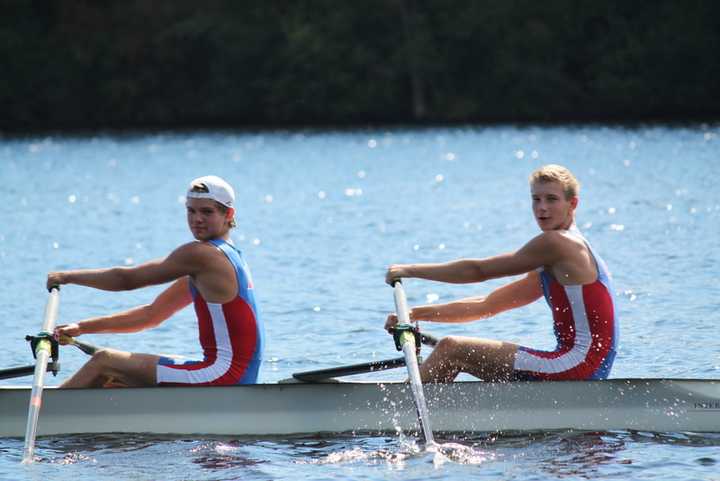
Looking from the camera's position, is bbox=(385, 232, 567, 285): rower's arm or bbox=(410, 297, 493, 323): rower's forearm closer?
bbox=(385, 232, 567, 285): rower's arm

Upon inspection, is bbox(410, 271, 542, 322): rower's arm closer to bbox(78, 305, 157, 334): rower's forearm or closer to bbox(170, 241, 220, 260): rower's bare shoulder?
bbox(170, 241, 220, 260): rower's bare shoulder

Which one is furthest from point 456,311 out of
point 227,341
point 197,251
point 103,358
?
point 103,358

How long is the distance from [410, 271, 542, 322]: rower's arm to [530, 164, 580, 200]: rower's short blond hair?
85cm

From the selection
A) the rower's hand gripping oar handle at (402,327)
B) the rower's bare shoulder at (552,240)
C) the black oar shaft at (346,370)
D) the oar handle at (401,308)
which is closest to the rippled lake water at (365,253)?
the black oar shaft at (346,370)

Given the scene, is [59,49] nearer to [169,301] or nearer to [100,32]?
[100,32]

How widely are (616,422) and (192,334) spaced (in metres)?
7.67

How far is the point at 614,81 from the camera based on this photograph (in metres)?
72.2

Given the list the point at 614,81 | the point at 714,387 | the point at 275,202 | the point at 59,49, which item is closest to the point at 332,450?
the point at 714,387

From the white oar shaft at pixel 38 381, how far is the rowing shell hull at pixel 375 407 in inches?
15.7

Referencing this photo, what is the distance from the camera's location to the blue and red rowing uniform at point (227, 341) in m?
10.4

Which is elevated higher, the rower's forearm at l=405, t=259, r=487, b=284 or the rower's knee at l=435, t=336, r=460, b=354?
the rower's forearm at l=405, t=259, r=487, b=284

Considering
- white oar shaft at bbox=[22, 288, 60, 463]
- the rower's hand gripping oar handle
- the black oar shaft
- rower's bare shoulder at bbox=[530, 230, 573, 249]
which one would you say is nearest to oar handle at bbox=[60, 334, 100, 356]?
white oar shaft at bbox=[22, 288, 60, 463]

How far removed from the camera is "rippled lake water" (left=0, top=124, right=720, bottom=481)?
10305 mm

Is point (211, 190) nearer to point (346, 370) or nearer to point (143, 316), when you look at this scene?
point (143, 316)
